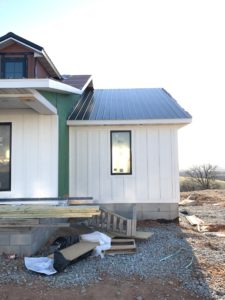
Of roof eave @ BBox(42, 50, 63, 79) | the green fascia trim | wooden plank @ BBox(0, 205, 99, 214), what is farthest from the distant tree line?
wooden plank @ BBox(0, 205, 99, 214)

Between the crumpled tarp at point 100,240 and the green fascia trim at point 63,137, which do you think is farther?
the green fascia trim at point 63,137

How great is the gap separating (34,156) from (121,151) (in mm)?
2891

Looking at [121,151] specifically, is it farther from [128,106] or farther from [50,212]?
[50,212]

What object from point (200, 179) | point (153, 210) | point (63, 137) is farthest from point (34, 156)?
point (200, 179)

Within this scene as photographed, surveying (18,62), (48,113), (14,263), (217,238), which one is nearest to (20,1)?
(18,62)

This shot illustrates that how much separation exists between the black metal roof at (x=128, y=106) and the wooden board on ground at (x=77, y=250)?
419cm

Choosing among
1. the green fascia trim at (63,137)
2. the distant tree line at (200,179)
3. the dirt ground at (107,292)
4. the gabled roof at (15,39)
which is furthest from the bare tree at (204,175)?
the dirt ground at (107,292)

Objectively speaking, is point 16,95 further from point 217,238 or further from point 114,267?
point 217,238

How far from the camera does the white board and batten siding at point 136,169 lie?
975cm

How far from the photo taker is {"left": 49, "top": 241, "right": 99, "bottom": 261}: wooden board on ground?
5.79 meters

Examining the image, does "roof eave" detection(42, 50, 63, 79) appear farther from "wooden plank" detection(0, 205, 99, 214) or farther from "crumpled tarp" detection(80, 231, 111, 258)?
"crumpled tarp" detection(80, 231, 111, 258)

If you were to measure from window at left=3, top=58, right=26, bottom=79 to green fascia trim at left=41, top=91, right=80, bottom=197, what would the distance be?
1.29 m

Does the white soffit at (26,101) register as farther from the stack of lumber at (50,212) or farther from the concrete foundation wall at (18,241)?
the concrete foundation wall at (18,241)

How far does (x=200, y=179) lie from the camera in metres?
26.1
